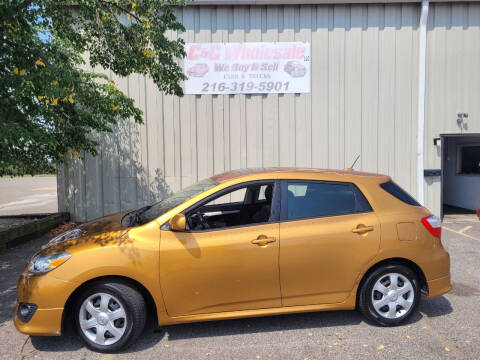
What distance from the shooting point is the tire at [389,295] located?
3480 millimetres

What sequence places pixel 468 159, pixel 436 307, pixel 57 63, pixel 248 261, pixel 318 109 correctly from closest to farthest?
pixel 248 261
pixel 436 307
pixel 57 63
pixel 318 109
pixel 468 159

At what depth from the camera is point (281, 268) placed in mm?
3281

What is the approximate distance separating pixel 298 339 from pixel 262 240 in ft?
3.28

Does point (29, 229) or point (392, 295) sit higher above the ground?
point (392, 295)

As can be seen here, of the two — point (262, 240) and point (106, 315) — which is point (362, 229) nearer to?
point (262, 240)

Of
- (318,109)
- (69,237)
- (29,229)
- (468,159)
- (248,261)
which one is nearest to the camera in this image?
(248,261)

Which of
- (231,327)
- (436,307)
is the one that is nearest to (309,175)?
(231,327)

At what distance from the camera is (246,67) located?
8.62 meters

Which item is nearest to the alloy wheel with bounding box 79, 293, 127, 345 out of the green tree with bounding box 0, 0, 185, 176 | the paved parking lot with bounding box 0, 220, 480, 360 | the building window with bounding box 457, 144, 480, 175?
the paved parking lot with bounding box 0, 220, 480, 360

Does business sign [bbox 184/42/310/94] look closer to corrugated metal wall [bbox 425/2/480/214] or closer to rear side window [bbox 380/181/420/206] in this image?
corrugated metal wall [bbox 425/2/480/214]

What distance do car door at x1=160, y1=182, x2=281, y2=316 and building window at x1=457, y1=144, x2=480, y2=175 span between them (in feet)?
34.3

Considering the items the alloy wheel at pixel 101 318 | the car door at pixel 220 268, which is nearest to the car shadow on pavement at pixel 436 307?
the car door at pixel 220 268

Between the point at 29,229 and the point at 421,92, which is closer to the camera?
the point at 29,229

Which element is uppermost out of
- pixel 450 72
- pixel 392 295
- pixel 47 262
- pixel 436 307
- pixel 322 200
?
pixel 450 72
